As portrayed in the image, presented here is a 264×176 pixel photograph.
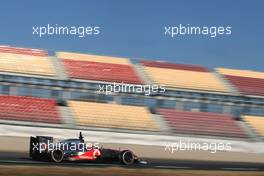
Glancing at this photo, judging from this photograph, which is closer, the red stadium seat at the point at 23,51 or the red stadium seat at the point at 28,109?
the red stadium seat at the point at 28,109

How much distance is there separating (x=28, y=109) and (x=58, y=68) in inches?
287

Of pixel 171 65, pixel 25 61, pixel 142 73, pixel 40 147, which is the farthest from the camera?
pixel 171 65

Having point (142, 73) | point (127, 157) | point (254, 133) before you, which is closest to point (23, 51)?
point (142, 73)

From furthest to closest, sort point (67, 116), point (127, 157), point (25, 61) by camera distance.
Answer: point (25, 61) < point (67, 116) < point (127, 157)

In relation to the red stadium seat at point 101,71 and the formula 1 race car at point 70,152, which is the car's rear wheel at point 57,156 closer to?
the formula 1 race car at point 70,152

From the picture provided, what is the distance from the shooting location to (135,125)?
30203mm

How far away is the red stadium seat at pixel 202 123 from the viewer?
30875mm

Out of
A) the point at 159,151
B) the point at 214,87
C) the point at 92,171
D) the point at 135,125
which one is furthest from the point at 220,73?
the point at 92,171

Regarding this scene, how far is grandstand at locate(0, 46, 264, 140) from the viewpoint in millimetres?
29578

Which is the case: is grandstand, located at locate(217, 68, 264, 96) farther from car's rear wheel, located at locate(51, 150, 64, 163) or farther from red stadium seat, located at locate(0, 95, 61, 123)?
car's rear wheel, located at locate(51, 150, 64, 163)

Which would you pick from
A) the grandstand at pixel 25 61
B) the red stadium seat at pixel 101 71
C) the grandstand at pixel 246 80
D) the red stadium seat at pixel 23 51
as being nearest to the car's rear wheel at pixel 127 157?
the red stadium seat at pixel 101 71

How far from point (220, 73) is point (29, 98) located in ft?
61.6

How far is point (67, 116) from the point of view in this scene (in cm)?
2947

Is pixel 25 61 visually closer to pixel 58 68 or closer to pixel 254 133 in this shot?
pixel 58 68
